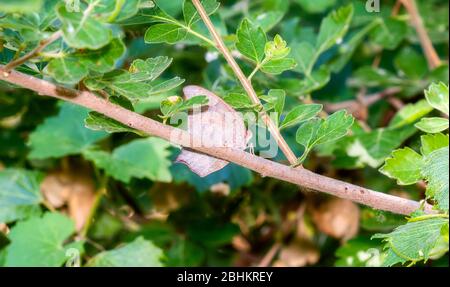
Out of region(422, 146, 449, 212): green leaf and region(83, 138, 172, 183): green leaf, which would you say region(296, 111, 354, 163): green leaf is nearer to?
region(422, 146, 449, 212): green leaf

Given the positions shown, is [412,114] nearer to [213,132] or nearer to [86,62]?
[213,132]

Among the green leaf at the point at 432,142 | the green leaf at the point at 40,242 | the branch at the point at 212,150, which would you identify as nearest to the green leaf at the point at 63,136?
the green leaf at the point at 40,242

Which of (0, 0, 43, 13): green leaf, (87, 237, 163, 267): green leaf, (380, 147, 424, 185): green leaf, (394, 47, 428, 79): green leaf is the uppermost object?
(0, 0, 43, 13): green leaf

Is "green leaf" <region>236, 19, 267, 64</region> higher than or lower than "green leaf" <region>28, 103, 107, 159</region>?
higher

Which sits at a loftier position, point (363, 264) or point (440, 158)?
point (440, 158)

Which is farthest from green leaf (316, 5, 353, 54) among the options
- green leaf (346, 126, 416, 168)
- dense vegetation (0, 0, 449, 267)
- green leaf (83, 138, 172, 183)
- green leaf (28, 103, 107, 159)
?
green leaf (28, 103, 107, 159)

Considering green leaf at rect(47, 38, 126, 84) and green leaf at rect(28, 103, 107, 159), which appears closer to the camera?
green leaf at rect(47, 38, 126, 84)

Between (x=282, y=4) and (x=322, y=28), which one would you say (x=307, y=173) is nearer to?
(x=322, y=28)
